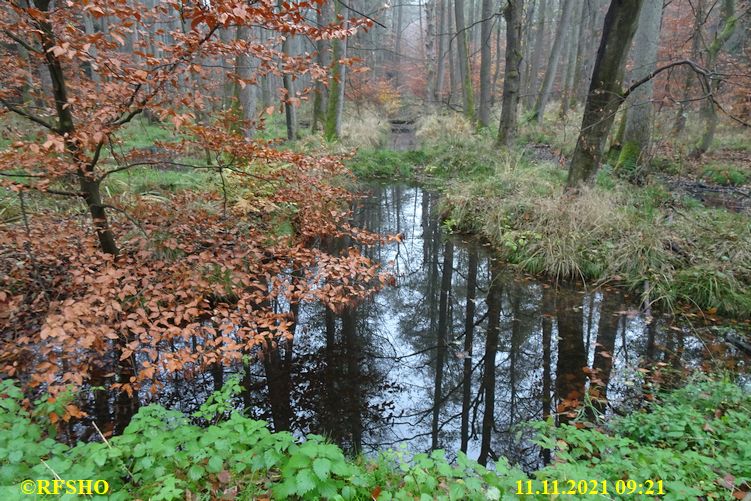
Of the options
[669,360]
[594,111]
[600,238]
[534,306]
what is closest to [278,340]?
[534,306]

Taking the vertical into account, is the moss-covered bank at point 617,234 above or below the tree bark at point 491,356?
above

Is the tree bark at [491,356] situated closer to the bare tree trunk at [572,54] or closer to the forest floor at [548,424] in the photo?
the forest floor at [548,424]

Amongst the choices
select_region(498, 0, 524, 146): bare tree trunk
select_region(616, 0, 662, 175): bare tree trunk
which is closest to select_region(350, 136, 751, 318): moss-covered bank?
select_region(616, 0, 662, 175): bare tree trunk

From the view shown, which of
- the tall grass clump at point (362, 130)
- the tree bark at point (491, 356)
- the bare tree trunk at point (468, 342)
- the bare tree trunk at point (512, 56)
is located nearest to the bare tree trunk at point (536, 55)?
the tall grass clump at point (362, 130)

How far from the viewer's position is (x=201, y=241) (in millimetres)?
5043

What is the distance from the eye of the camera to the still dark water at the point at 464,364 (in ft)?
12.8

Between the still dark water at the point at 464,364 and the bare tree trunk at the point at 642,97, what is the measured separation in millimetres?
4928

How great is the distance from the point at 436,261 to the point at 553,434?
483 cm

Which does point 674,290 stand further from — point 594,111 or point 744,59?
point 744,59

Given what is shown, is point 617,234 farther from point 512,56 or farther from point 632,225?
point 512,56
